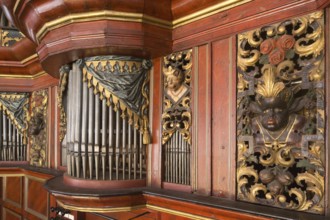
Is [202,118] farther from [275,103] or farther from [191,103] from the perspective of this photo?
[275,103]

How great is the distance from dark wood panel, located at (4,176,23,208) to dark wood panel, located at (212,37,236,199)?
316cm

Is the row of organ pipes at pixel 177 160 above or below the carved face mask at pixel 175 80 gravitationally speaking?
below

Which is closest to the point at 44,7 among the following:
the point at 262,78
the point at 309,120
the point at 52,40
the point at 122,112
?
the point at 52,40

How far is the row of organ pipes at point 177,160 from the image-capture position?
1.79 metres

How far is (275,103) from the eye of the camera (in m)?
1.37

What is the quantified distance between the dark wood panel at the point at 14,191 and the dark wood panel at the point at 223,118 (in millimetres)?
3162

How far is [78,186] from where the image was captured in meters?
1.94

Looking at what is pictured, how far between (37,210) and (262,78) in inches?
125

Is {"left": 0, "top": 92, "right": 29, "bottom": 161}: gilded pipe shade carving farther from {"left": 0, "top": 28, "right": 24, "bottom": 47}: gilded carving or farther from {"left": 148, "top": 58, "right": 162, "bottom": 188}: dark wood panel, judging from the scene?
{"left": 148, "top": 58, "right": 162, "bottom": 188}: dark wood panel

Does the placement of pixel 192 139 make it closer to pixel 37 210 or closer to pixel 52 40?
pixel 52 40

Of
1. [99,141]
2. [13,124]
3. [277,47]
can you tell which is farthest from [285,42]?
[13,124]

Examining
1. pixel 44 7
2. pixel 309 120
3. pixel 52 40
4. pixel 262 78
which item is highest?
pixel 44 7

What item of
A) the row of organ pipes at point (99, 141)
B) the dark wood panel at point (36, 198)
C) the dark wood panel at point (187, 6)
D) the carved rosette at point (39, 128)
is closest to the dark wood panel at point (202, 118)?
the dark wood panel at point (187, 6)

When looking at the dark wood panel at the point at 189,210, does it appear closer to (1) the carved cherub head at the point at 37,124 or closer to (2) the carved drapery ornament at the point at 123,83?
(2) the carved drapery ornament at the point at 123,83
